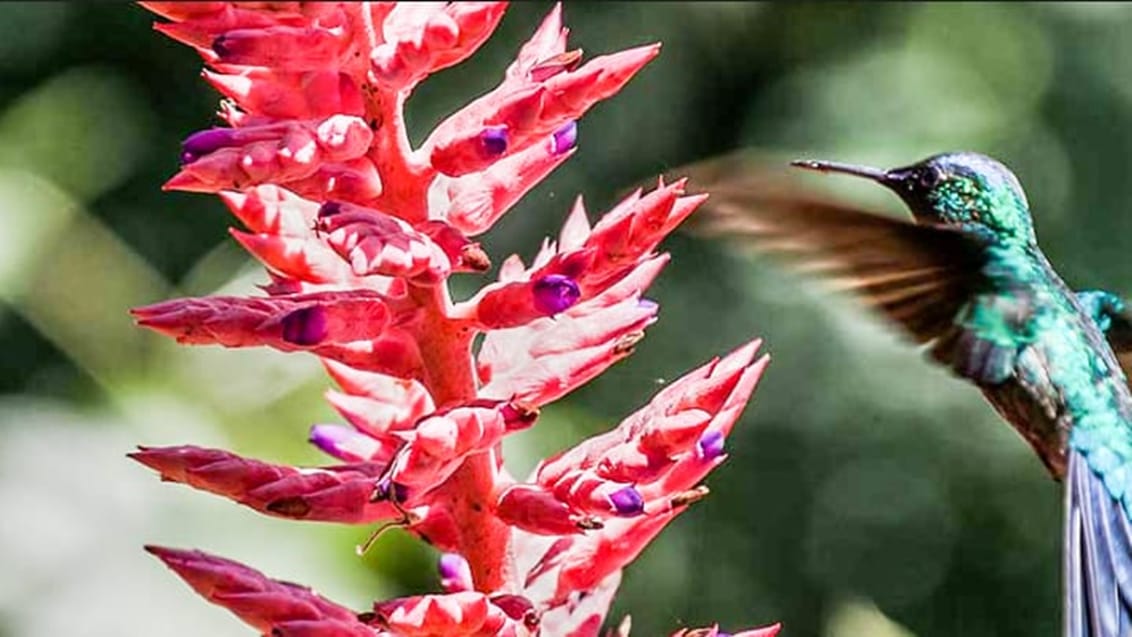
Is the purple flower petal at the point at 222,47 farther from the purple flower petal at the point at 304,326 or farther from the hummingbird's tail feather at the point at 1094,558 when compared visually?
the hummingbird's tail feather at the point at 1094,558

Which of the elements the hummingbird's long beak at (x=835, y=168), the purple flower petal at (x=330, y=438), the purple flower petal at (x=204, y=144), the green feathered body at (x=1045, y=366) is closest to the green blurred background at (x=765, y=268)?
the green feathered body at (x=1045, y=366)

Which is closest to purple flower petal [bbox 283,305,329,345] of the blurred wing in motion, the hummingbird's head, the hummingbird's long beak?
the blurred wing in motion

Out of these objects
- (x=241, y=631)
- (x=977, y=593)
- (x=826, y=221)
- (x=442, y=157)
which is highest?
(x=442, y=157)

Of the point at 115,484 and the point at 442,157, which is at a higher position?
the point at 442,157

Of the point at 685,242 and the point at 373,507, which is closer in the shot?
the point at 373,507

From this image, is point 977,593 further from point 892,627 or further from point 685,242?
point 892,627

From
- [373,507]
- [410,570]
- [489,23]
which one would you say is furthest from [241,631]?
[489,23]
